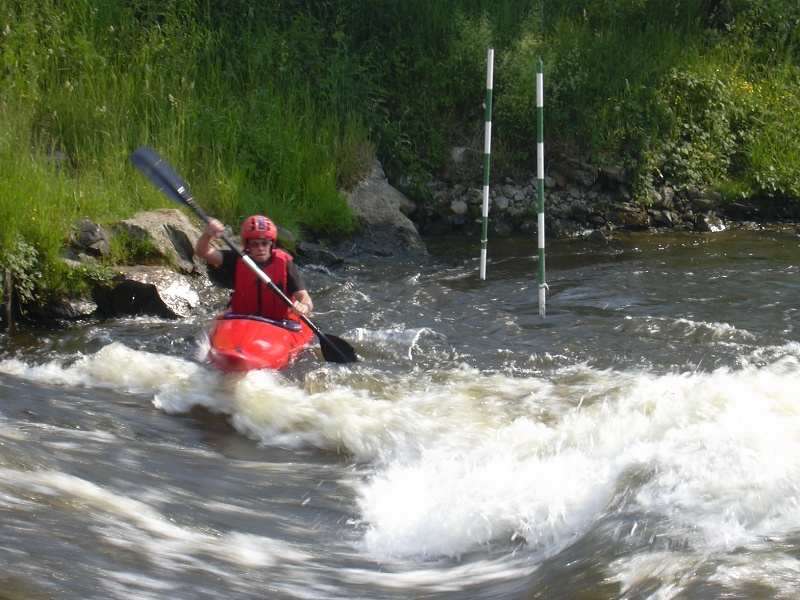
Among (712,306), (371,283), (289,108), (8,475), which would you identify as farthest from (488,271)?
(8,475)

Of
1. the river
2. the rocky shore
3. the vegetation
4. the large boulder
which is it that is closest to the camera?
the river

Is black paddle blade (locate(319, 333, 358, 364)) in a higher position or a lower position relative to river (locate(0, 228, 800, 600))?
higher

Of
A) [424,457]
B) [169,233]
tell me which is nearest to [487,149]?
[169,233]

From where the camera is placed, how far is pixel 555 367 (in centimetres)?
634

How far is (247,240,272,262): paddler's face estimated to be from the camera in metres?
6.77

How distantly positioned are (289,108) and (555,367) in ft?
19.2

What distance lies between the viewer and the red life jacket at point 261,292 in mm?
6734

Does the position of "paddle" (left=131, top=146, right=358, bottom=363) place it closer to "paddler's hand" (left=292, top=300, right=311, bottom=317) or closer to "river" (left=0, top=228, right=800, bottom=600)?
"paddler's hand" (left=292, top=300, right=311, bottom=317)

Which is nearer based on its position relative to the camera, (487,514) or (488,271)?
(487,514)

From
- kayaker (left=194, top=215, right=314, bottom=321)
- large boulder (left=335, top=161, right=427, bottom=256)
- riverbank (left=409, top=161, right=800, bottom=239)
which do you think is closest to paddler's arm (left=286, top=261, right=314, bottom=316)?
kayaker (left=194, top=215, right=314, bottom=321)

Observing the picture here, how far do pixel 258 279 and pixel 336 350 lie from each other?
0.77m

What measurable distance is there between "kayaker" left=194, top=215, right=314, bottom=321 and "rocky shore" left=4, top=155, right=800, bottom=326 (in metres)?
1.28

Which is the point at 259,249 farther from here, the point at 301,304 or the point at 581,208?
the point at 581,208

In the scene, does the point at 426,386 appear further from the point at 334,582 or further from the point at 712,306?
the point at 712,306
